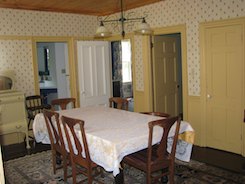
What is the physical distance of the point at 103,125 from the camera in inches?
135

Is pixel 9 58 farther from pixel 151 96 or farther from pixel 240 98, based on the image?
pixel 240 98

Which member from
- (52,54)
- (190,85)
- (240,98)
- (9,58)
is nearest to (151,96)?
(190,85)

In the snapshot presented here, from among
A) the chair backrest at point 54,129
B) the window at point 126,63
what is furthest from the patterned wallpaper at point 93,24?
the window at point 126,63

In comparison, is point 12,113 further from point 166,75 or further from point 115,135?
point 166,75

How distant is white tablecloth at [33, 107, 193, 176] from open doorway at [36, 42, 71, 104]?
3143 millimetres

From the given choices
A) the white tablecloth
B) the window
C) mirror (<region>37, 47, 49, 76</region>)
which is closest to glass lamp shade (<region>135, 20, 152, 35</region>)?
the white tablecloth

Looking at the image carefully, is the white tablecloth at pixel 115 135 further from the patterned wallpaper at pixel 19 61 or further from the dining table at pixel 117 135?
the patterned wallpaper at pixel 19 61

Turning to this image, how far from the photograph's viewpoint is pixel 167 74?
6055mm

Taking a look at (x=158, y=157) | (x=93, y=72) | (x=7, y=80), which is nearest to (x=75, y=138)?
(x=158, y=157)

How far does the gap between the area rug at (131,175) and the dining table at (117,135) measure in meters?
0.36

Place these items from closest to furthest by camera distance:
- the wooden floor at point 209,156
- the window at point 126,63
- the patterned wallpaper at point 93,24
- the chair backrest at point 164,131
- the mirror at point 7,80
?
the chair backrest at point 164,131 → the wooden floor at point 209,156 → the patterned wallpaper at point 93,24 → the mirror at point 7,80 → the window at point 126,63

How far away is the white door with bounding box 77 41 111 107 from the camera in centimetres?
611

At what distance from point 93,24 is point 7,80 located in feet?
7.52

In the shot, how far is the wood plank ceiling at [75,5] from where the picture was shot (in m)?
5.06
